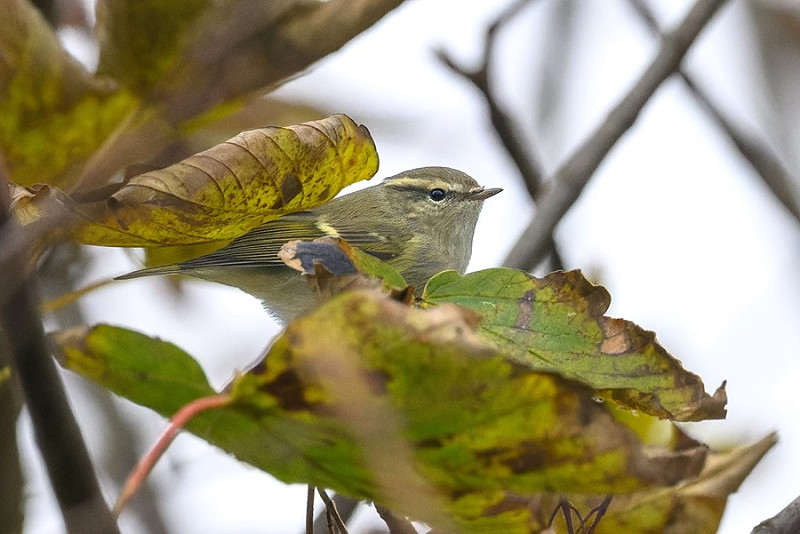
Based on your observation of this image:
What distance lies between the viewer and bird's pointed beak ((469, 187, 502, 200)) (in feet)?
12.8

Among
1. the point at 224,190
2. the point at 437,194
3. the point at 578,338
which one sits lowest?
the point at 578,338

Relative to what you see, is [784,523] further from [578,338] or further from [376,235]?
[376,235]

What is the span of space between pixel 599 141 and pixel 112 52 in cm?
125

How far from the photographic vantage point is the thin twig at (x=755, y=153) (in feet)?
7.64

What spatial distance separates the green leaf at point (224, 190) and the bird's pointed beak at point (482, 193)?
2303 millimetres

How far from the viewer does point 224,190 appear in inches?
54.6

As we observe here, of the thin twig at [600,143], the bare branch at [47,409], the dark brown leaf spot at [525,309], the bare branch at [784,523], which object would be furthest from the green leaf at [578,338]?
the thin twig at [600,143]

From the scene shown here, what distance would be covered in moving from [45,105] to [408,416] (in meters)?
0.99

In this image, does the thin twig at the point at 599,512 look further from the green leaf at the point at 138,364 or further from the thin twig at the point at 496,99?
the thin twig at the point at 496,99

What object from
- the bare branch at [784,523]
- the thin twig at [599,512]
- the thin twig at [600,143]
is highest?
the thin twig at [600,143]

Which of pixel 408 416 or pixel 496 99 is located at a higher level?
pixel 496 99

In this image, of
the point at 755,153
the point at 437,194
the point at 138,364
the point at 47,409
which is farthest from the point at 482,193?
the point at 47,409

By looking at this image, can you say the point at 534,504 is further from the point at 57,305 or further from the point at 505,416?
the point at 57,305

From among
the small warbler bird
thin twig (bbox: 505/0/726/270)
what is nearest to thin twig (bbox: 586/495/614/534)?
thin twig (bbox: 505/0/726/270)
